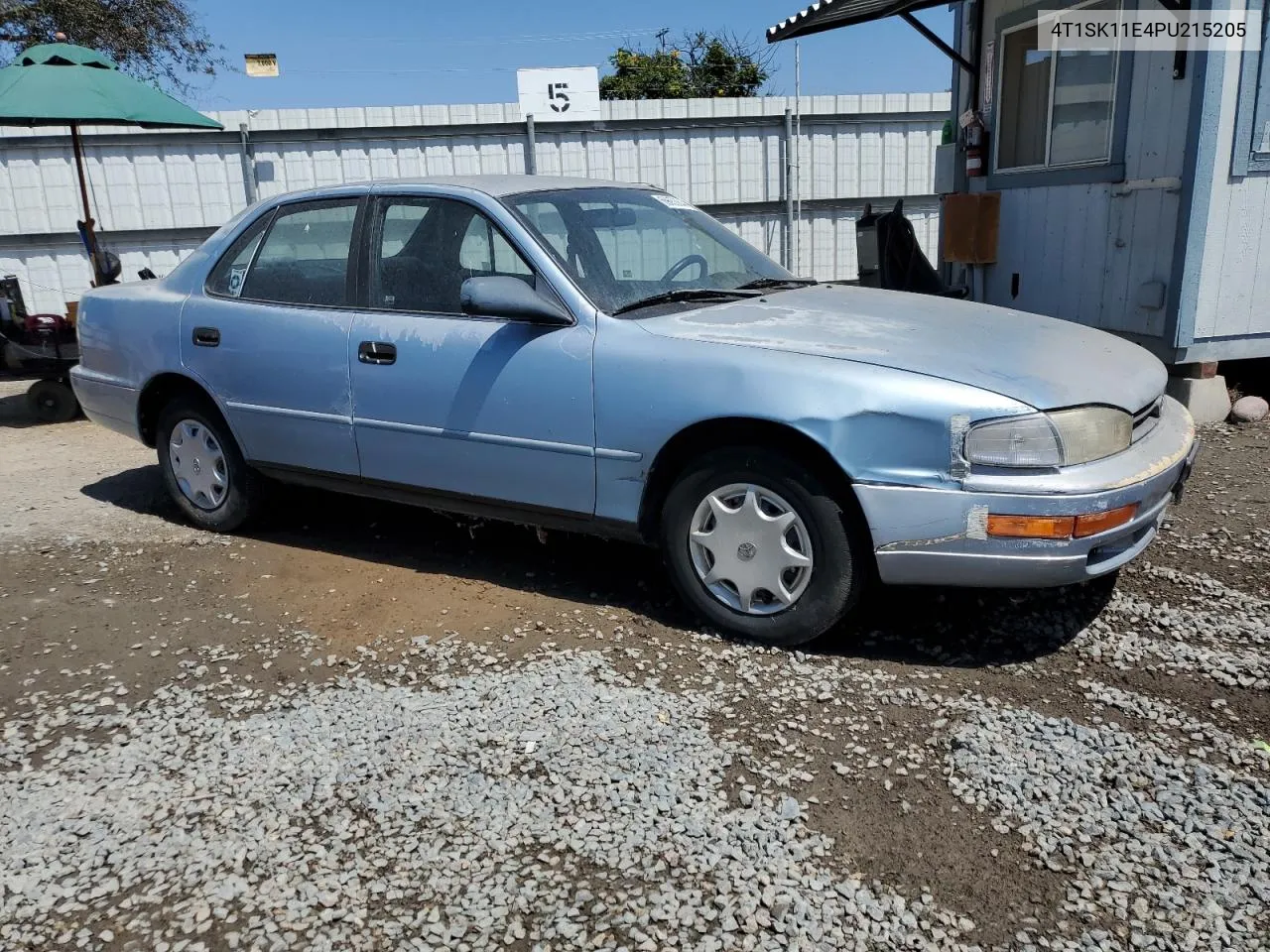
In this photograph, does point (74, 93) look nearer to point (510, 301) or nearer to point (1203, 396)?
point (510, 301)

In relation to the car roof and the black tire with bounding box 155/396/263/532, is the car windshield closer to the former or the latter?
the car roof

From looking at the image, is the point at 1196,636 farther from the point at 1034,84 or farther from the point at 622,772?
the point at 1034,84

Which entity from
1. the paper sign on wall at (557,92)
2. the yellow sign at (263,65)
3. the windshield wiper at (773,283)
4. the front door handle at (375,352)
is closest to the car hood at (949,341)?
the windshield wiper at (773,283)

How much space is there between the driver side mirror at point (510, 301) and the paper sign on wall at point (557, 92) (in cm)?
842

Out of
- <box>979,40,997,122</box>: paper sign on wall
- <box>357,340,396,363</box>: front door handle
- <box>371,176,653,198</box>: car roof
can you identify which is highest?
<box>979,40,997,122</box>: paper sign on wall

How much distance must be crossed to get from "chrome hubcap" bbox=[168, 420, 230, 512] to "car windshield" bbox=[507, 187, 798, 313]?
6.62 ft

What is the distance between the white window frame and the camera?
6832 mm

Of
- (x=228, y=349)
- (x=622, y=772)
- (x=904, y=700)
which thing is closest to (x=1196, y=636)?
(x=904, y=700)

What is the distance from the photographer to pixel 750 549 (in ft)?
11.3

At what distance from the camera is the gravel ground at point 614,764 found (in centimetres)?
229

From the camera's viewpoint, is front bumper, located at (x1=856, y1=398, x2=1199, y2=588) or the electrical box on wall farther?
the electrical box on wall

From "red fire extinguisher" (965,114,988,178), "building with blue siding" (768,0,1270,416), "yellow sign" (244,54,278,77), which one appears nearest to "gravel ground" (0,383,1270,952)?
"building with blue siding" (768,0,1270,416)

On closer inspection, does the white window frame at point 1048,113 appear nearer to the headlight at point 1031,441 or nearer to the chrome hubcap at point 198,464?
the headlight at point 1031,441

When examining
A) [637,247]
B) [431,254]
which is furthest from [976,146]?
[431,254]
